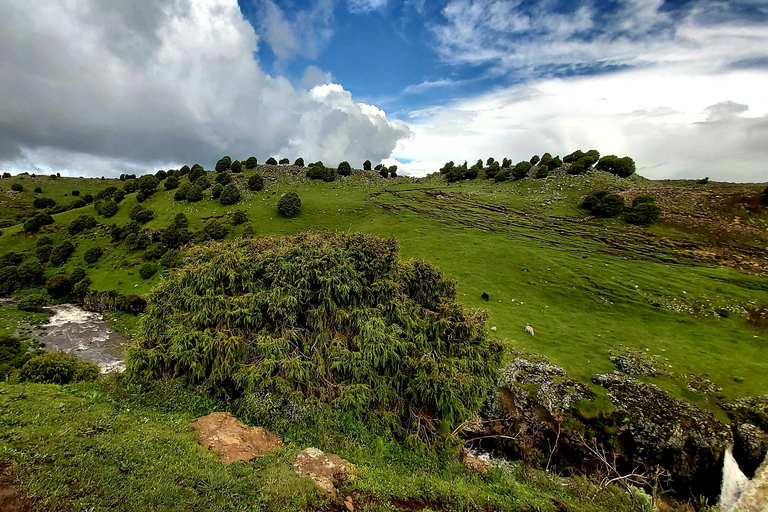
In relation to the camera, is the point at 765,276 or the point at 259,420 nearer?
the point at 259,420

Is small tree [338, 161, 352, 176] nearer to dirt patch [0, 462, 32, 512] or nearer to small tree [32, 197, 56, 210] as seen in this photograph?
dirt patch [0, 462, 32, 512]

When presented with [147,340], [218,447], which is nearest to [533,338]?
[218,447]

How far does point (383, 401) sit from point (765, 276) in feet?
137

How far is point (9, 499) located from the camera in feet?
15.9

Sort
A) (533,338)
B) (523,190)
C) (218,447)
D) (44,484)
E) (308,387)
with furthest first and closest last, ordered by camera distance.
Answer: (523,190), (533,338), (308,387), (218,447), (44,484)

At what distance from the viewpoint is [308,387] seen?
11.7m

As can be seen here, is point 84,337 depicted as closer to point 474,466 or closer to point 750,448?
point 474,466

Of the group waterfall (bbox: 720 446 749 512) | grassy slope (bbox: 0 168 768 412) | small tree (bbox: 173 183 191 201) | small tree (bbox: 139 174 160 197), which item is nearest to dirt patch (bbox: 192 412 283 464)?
grassy slope (bbox: 0 168 768 412)

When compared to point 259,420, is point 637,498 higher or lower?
lower

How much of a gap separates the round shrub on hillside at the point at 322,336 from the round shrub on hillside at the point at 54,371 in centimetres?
473

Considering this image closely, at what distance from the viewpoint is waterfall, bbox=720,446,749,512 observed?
12.0m

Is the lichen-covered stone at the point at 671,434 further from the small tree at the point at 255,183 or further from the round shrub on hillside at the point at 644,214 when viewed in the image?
the small tree at the point at 255,183

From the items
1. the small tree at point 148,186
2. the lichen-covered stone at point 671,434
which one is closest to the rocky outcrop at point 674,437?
the lichen-covered stone at point 671,434

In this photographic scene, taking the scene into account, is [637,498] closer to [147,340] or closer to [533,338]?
[533,338]
